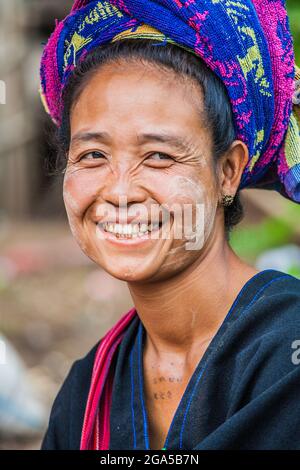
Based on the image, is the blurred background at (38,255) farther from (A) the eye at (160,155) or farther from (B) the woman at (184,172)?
(A) the eye at (160,155)

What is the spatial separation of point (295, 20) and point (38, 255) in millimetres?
6287

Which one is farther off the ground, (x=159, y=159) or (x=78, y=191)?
(x=159, y=159)

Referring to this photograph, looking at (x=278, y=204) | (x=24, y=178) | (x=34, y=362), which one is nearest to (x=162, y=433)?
(x=34, y=362)

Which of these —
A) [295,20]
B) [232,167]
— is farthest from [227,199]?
[295,20]

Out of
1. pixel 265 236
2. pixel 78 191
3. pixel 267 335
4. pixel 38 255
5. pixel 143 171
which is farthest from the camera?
pixel 38 255

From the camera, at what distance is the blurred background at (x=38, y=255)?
466 cm

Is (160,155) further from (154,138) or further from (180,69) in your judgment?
(180,69)

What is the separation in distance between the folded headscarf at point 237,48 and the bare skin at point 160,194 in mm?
95

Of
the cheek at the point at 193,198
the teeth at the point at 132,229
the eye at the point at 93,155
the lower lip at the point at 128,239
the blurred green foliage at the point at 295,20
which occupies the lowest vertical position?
the lower lip at the point at 128,239

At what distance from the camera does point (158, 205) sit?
7.06 ft

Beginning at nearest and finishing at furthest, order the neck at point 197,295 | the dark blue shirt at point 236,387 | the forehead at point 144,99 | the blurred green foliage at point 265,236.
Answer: the dark blue shirt at point 236,387 → the forehead at point 144,99 → the neck at point 197,295 → the blurred green foliage at point 265,236

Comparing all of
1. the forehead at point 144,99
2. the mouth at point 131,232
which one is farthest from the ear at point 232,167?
the mouth at point 131,232

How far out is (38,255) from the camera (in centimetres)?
909

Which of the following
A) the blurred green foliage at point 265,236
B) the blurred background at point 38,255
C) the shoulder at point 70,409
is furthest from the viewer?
the blurred green foliage at point 265,236
